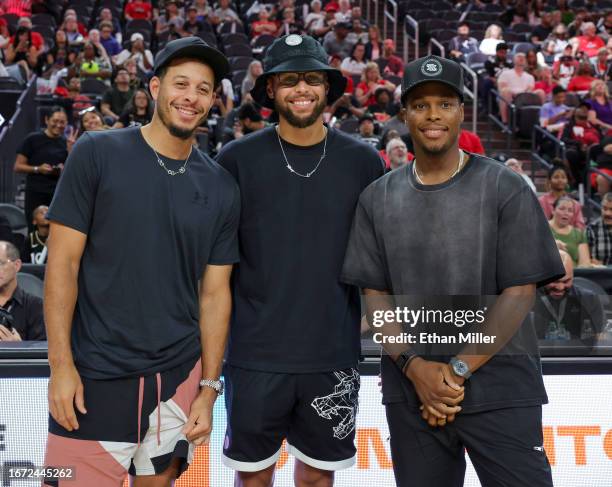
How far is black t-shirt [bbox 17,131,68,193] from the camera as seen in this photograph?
30.4 ft

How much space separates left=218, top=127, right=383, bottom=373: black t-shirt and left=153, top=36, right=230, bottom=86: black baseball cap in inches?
17.0

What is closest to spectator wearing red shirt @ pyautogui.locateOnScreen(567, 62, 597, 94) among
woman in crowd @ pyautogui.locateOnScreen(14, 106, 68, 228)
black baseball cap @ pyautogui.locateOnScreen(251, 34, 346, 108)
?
woman in crowd @ pyautogui.locateOnScreen(14, 106, 68, 228)

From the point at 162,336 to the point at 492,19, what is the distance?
1726 centimetres

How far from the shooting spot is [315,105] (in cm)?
336

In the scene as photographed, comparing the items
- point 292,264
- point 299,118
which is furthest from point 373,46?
point 292,264

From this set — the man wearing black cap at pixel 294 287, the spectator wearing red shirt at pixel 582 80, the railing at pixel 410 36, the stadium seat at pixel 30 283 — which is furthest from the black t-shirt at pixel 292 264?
the railing at pixel 410 36

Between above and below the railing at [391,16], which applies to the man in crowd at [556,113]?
below

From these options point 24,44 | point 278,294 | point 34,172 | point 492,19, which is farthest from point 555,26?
point 278,294

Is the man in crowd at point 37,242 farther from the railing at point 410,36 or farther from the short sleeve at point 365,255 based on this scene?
the railing at point 410,36

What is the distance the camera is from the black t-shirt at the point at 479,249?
115 inches

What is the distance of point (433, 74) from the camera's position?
→ 2947mm

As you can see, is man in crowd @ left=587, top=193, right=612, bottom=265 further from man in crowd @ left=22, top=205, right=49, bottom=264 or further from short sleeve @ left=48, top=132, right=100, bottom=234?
short sleeve @ left=48, top=132, right=100, bottom=234

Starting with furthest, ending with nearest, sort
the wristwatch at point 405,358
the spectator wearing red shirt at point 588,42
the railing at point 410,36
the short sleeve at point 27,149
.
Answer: the spectator wearing red shirt at point 588,42
the railing at point 410,36
the short sleeve at point 27,149
the wristwatch at point 405,358

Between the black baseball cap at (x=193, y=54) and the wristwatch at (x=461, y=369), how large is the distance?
3.98ft
